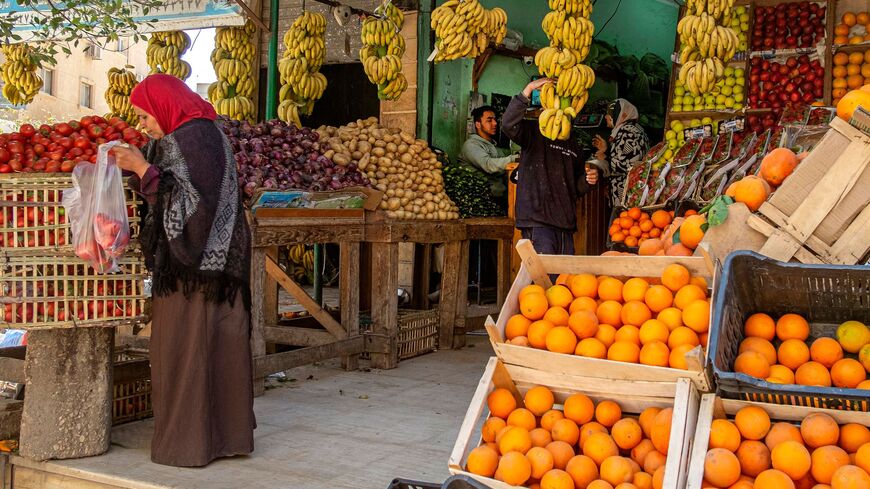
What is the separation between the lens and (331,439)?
422 centimetres

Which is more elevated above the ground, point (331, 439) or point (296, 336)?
point (296, 336)

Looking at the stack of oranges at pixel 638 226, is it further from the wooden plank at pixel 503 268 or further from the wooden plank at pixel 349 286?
the wooden plank at pixel 349 286

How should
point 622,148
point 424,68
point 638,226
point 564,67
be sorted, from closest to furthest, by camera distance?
point 564,67 → point 638,226 → point 424,68 → point 622,148

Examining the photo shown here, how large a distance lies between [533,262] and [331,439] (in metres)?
1.82

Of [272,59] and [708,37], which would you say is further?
[272,59]

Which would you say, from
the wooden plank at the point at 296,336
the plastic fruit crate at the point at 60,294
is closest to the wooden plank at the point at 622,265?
the plastic fruit crate at the point at 60,294

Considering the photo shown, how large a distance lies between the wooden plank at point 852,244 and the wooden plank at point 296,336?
3838 millimetres

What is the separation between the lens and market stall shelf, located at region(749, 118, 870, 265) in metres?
2.88

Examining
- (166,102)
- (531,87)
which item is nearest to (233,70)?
(531,87)

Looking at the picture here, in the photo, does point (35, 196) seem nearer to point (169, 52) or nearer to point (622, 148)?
point (169, 52)

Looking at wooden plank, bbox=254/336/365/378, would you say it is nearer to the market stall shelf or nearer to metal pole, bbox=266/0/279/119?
metal pole, bbox=266/0/279/119

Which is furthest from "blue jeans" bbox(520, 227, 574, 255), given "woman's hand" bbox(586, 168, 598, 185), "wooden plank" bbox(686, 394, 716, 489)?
"wooden plank" bbox(686, 394, 716, 489)

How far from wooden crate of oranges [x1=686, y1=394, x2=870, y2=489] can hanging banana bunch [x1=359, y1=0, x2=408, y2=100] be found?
5.29 meters

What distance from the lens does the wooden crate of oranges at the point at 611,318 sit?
2525 mm
